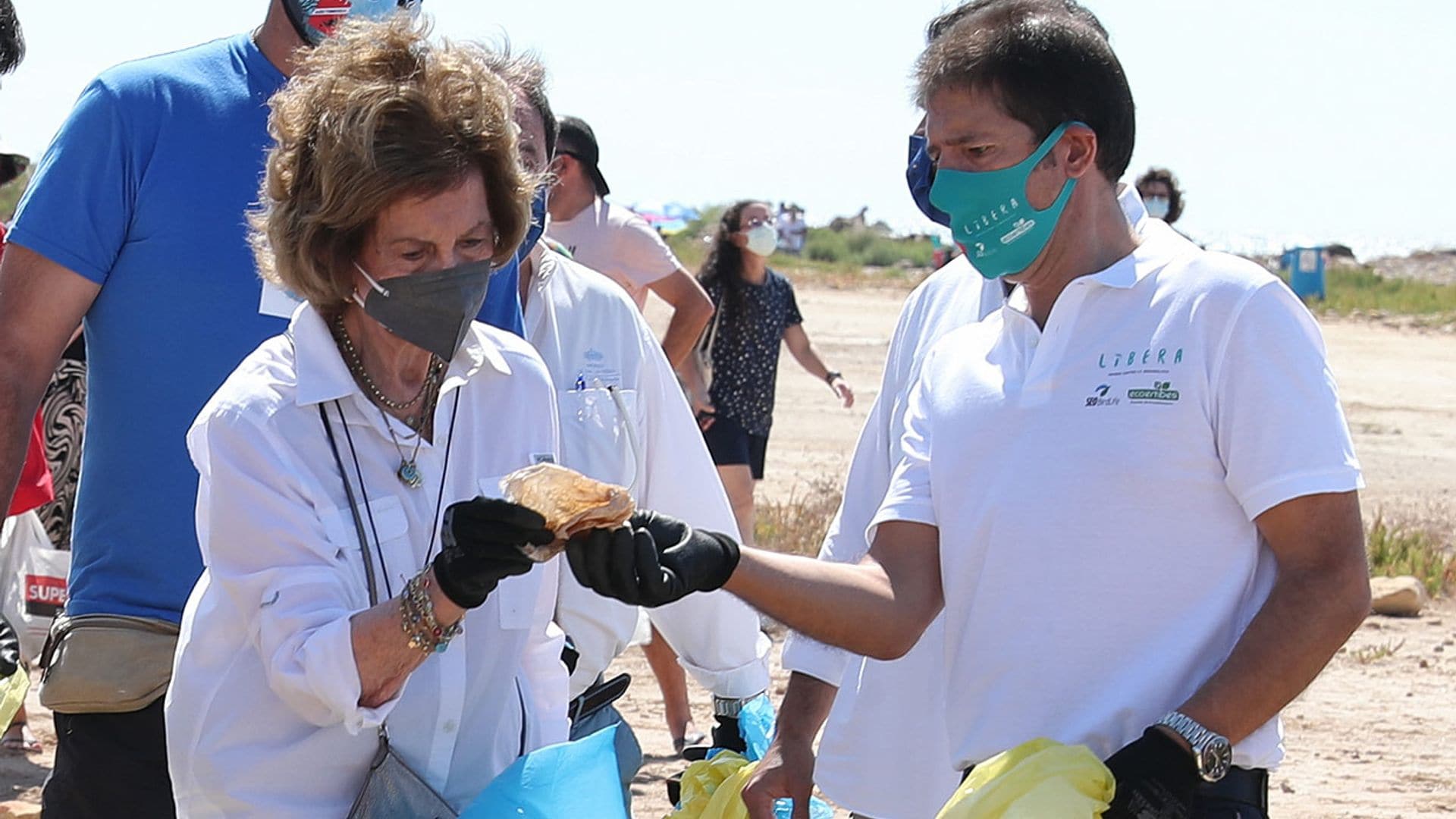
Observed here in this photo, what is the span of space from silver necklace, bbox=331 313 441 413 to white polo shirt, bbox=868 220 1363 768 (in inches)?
33.4

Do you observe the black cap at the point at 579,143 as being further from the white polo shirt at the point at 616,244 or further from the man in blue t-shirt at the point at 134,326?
the man in blue t-shirt at the point at 134,326

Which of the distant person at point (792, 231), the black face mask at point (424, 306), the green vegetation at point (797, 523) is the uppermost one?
the black face mask at point (424, 306)

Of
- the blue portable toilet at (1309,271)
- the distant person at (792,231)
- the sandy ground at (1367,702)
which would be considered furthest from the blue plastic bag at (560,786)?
the distant person at (792,231)

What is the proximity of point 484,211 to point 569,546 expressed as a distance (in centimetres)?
57

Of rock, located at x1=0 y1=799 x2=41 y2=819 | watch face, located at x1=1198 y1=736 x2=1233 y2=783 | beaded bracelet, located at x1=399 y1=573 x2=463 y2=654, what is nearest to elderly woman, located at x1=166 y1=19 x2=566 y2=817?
beaded bracelet, located at x1=399 y1=573 x2=463 y2=654

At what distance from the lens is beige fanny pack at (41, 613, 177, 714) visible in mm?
3215

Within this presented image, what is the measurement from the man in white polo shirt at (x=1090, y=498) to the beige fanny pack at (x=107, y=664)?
3.76 ft

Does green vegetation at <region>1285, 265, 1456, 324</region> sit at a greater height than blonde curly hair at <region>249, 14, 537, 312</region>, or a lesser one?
lesser

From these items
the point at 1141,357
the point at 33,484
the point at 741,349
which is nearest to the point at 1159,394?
the point at 1141,357

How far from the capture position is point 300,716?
2.54 m

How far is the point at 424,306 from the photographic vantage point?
2.65 meters

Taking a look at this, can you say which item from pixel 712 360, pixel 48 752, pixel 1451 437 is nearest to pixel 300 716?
pixel 48 752

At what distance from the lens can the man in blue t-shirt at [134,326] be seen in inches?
129

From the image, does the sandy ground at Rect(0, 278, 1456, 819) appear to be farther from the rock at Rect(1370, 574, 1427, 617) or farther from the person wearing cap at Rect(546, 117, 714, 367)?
the person wearing cap at Rect(546, 117, 714, 367)
